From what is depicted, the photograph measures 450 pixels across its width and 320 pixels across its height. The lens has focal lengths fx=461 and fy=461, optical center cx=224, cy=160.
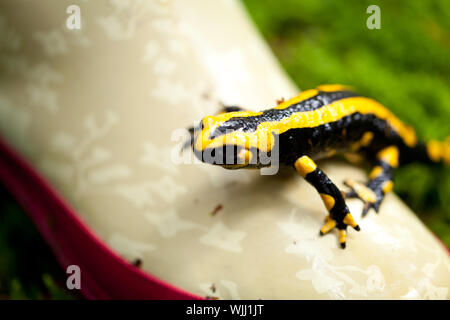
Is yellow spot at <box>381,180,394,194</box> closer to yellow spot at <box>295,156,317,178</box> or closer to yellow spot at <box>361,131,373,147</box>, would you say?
yellow spot at <box>361,131,373,147</box>

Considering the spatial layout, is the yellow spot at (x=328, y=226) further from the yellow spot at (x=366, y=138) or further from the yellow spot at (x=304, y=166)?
the yellow spot at (x=366, y=138)

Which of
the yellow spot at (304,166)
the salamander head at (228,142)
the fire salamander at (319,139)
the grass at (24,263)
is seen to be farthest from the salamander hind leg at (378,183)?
the grass at (24,263)

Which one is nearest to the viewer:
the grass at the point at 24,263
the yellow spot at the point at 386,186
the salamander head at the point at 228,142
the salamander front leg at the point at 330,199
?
the salamander head at the point at 228,142

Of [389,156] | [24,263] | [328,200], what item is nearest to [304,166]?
[328,200]

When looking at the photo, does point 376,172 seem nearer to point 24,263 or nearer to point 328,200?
point 328,200

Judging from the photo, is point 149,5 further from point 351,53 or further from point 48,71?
point 351,53

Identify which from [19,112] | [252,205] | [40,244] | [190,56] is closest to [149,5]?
[190,56]
